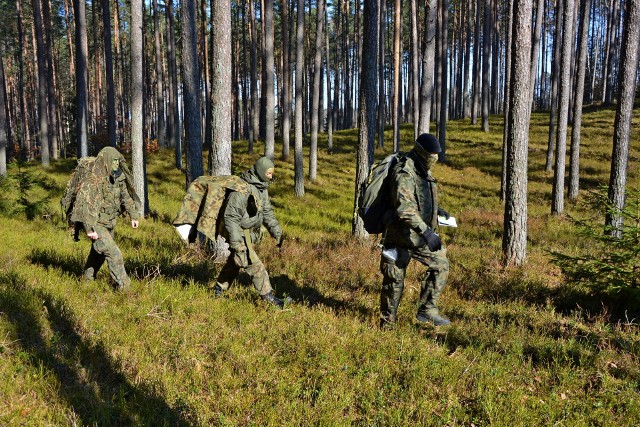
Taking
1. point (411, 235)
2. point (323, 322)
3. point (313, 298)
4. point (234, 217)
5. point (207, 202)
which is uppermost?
point (207, 202)

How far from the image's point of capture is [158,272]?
262 inches

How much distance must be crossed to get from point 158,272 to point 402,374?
13.8 feet

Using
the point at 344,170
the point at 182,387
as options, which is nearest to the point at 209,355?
the point at 182,387

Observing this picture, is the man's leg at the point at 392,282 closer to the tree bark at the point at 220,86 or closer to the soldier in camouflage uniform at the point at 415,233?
A: the soldier in camouflage uniform at the point at 415,233

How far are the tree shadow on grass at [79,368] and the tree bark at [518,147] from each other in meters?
7.18

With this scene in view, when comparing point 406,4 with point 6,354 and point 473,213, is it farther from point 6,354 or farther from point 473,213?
point 6,354

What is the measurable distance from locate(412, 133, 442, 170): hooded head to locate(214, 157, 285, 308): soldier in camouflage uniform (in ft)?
6.31

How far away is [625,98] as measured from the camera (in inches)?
416

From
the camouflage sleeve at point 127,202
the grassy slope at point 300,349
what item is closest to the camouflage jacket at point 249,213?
the grassy slope at point 300,349

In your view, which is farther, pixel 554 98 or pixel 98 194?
pixel 554 98

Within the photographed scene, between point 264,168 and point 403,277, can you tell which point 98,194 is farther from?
point 403,277

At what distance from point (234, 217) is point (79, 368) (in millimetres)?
2421

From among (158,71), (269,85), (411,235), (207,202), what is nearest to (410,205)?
(411,235)

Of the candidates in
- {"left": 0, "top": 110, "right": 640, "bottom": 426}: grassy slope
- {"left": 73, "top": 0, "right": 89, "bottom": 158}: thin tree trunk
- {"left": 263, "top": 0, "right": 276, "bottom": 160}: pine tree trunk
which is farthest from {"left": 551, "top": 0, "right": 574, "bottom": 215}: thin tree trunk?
{"left": 73, "top": 0, "right": 89, "bottom": 158}: thin tree trunk
